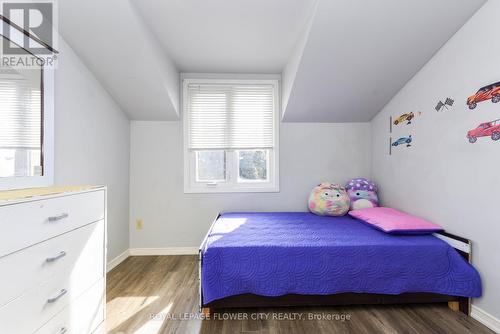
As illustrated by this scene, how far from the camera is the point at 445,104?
1909mm

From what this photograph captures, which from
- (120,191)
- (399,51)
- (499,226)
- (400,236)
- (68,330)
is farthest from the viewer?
(120,191)

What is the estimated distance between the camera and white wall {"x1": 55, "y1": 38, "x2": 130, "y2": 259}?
1.80 metres

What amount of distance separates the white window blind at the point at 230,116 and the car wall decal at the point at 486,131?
1888mm

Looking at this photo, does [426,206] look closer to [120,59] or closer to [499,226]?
[499,226]

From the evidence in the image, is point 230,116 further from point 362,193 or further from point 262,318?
point 262,318

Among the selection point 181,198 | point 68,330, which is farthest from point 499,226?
point 181,198

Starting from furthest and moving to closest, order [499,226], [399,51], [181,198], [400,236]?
[181,198] < [399,51] < [400,236] < [499,226]

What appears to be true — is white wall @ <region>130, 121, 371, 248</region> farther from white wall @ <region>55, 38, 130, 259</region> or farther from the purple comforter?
the purple comforter

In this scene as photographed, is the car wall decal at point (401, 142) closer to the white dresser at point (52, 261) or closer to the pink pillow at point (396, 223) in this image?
the pink pillow at point (396, 223)

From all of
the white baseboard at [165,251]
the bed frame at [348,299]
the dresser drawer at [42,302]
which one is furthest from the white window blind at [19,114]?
the white baseboard at [165,251]

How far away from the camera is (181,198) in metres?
2.88

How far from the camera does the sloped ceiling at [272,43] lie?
173 cm

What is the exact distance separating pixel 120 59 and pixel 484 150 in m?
3.02

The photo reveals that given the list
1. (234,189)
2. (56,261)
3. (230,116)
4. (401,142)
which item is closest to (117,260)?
(234,189)
